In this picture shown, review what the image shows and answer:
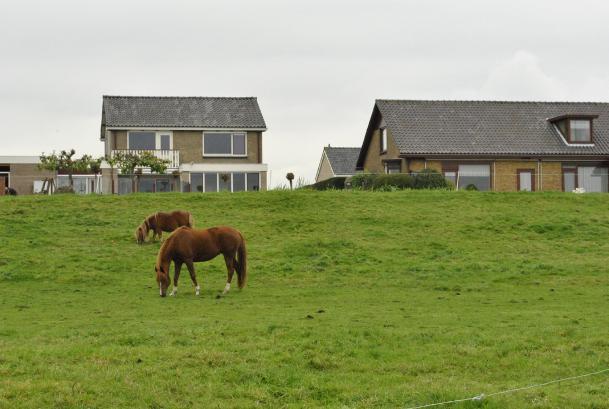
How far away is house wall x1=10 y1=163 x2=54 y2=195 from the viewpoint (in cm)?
5878

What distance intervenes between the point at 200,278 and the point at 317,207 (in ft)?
41.2

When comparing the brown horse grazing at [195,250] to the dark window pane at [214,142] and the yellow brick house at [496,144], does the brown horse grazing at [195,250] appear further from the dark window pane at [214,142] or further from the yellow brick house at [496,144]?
the dark window pane at [214,142]

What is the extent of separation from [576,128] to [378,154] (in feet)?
43.0

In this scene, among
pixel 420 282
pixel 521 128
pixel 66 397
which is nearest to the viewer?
pixel 66 397

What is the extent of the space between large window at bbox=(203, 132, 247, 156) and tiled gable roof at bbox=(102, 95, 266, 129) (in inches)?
30.9

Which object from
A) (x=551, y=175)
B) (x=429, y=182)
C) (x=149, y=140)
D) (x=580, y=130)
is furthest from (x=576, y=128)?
(x=149, y=140)

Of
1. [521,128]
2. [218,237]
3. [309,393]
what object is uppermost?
[521,128]

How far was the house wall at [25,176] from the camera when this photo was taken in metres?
58.8

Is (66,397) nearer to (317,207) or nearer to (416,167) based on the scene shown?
(317,207)

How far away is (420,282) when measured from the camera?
24.8m

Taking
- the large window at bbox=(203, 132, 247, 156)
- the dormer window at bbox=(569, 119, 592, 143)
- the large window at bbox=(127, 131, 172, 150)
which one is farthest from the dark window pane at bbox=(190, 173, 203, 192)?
the dormer window at bbox=(569, 119, 592, 143)

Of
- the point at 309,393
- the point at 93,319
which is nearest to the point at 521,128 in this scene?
the point at 93,319

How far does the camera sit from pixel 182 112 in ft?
201

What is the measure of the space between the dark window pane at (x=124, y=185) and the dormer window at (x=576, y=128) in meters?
28.9
